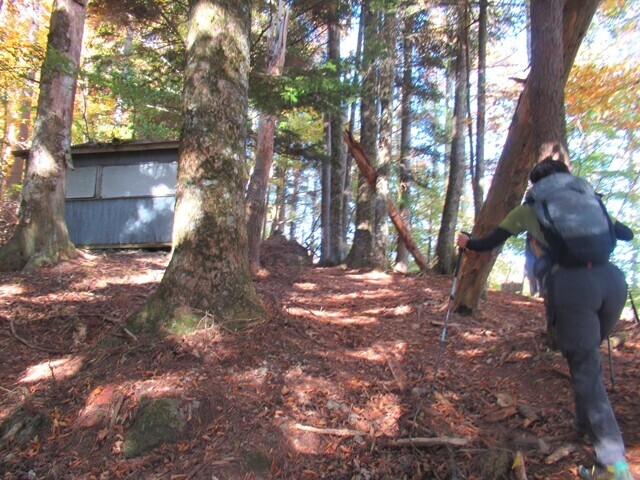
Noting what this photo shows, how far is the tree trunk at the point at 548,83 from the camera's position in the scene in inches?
166

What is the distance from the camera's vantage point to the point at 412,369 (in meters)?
4.37

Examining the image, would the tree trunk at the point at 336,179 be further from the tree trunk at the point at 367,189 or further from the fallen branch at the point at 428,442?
the fallen branch at the point at 428,442

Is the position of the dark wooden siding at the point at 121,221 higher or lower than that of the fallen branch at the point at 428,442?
higher

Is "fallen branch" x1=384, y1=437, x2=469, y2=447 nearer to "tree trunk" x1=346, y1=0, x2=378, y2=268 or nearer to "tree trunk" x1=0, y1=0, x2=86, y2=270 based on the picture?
"tree trunk" x1=0, y1=0, x2=86, y2=270

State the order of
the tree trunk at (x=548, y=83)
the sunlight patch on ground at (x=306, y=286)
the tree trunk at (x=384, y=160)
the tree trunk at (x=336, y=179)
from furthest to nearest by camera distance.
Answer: the tree trunk at (x=336, y=179), the tree trunk at (x=384, y=160), the sunlight patch on ground at (x=306, y=286), the tree trunk at (x=548, y=83)

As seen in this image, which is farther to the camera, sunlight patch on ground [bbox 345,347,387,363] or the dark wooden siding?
the dark wooden siding

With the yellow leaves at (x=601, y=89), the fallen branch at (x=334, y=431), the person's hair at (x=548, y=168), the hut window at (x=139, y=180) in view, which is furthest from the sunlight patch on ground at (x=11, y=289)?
the yellow leaves at (x=601, y=89)

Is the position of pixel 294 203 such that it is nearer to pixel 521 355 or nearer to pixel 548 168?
pixel 521 355

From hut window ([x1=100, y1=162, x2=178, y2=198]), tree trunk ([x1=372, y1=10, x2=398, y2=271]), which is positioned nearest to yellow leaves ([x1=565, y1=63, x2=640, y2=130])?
tree trunk ([x1=372, y1=10, x2=398, y2=271])

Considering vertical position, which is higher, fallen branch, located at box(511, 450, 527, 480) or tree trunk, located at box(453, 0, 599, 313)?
tree trunk, located at box(453, 0, 599, 313)

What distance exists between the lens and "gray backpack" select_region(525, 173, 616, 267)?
2.68m

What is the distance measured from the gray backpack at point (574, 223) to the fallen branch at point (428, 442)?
1431 mm

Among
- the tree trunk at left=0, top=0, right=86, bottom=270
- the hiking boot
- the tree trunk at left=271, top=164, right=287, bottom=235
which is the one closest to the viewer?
the hiking boot

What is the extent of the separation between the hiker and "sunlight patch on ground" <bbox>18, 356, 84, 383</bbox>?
4.09 meters
